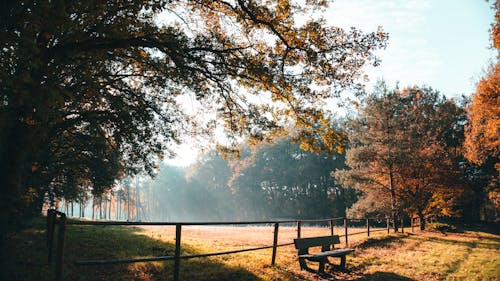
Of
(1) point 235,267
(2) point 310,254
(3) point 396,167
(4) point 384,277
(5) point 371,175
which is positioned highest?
(3) point 396,167

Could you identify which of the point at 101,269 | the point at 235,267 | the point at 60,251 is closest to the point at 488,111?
the point at 235,267

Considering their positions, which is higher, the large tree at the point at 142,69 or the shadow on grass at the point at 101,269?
the large tree at the point at 142,69

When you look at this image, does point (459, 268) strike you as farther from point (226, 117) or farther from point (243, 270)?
point (226, 117)

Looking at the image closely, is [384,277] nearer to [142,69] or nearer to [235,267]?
[235,267]

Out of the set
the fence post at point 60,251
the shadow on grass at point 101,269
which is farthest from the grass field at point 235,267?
the fence post at point 60,251

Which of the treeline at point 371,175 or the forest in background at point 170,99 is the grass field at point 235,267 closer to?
the forest in background at point 170,99

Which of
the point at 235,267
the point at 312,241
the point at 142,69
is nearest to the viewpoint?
the point at 235,267

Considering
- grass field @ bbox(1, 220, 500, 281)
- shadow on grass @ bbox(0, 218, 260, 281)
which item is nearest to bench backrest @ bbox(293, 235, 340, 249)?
grass field @ bbox(1, 220, 500, 281)

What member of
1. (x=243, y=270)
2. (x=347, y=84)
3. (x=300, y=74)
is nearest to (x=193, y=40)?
(x=300, y=74)

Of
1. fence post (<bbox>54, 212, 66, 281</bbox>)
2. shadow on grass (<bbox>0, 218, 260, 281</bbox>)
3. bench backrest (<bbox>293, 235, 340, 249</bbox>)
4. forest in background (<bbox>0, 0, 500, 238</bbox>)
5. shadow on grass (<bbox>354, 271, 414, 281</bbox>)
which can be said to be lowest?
shadow on grass (<bbox>354, 271, 414, 281</bbox>)

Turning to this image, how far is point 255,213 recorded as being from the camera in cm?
7781

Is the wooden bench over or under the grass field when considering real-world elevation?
over

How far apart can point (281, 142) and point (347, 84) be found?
63231 millimetres

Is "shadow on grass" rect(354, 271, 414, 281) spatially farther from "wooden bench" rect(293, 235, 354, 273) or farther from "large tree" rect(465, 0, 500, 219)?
"large tree" rect(465, 0, 500, 219)
